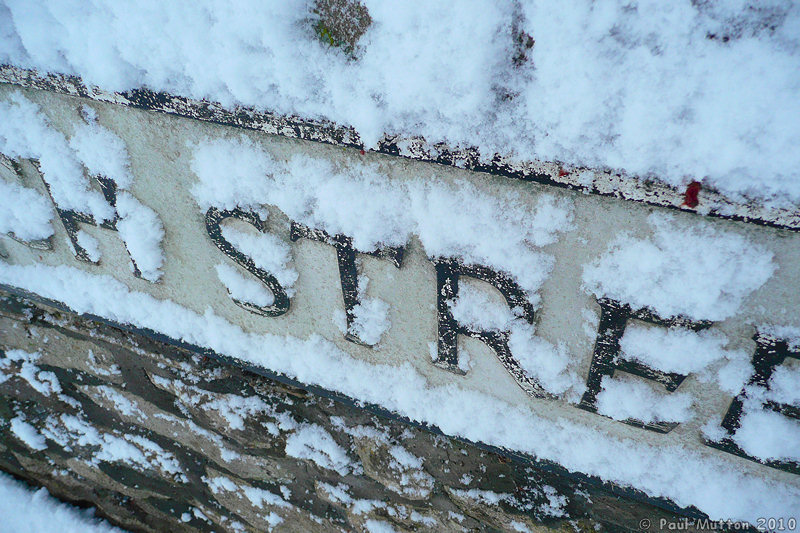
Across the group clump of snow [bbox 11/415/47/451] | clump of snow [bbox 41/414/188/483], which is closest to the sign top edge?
clump of snow [bbox 41/414/188/483]

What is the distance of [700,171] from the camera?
0.50 metres

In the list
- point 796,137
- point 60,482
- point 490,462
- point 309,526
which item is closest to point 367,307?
point 490,462

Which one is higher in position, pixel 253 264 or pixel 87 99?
pixel 87 99

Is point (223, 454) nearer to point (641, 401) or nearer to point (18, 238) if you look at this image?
point (18, 238)

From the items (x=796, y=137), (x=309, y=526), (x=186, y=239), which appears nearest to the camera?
(x=796, y=137)

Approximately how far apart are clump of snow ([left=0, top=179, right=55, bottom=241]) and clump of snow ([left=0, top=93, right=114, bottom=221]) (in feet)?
0.25

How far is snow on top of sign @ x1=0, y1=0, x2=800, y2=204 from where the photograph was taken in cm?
46

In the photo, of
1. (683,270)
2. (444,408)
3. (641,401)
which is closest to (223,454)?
(444,408)

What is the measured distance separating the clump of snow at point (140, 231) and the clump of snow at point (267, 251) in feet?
0.61

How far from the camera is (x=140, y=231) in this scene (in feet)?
2.86

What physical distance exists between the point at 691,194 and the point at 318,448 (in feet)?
3.48

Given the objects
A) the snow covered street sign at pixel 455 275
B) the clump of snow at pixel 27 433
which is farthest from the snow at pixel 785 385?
the clump of snow at pixel 27 433

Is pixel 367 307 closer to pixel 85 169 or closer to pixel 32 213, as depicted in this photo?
pixel 85 169

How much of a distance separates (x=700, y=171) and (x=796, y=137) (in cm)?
9
